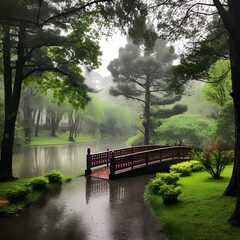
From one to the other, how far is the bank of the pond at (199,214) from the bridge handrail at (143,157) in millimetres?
4280

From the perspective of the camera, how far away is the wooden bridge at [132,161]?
1298 cm

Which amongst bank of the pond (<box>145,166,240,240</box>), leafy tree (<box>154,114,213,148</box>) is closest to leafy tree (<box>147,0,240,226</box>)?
bank of the pond (<box>145,166,240,240</box>)

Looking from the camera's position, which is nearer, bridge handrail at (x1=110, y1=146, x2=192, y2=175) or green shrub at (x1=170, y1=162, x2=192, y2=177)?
green shrub at (x1=170, y1=162, x2=192, y2=177)

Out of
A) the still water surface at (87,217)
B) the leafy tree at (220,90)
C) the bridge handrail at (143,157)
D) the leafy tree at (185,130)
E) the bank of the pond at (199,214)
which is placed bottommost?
the still water surface at (87,217)

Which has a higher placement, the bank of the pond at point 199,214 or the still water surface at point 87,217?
the bank of the pond at point 199,214

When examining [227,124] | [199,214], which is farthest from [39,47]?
[227,124]

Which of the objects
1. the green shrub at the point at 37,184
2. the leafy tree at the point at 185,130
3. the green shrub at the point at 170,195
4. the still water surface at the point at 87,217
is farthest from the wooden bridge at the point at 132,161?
the leafy tree at the point at 185,130

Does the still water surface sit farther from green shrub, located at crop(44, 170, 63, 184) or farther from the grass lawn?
the grass lawn

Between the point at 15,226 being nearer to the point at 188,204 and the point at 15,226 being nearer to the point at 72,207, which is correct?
the point at 72,207

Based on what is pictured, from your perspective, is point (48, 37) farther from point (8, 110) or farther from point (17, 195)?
point (17, 195)

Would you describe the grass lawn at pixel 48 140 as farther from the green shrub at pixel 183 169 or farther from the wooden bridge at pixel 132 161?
the green shrub at pixel 183 169

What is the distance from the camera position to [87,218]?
274 inches

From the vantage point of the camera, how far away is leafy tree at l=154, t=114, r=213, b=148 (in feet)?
80.7

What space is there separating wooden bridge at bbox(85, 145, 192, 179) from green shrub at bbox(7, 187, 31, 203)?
→ 507 cm
